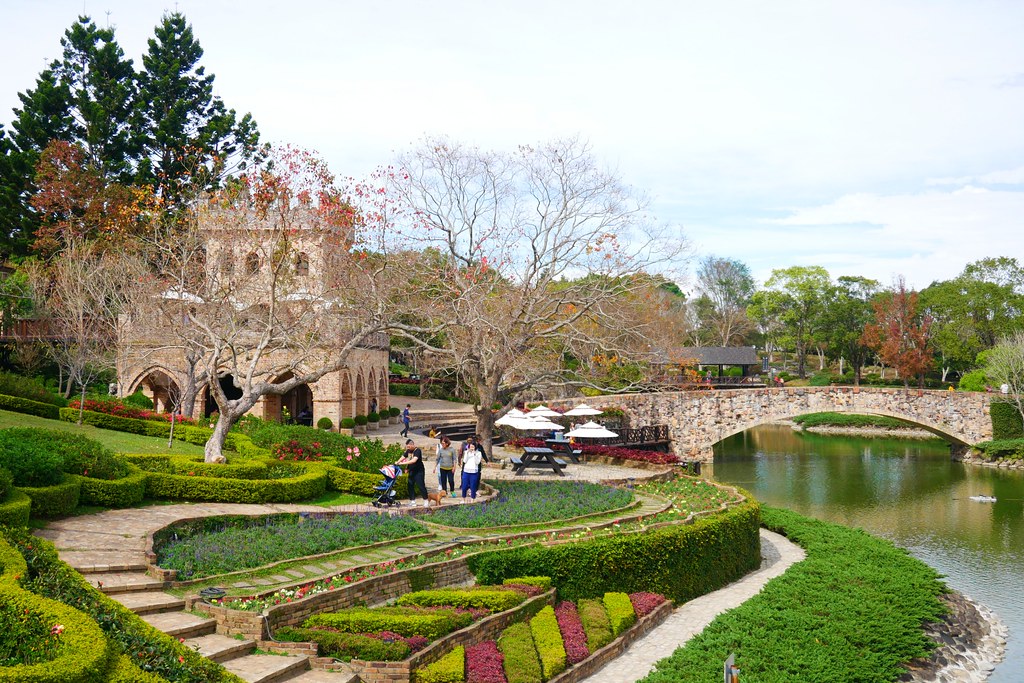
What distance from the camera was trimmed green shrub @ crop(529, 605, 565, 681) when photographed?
12477mm

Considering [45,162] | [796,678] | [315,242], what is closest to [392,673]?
[796,678]

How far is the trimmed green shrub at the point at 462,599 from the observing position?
1315 cm

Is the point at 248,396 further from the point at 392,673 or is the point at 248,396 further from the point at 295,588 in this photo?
the point at 392,673

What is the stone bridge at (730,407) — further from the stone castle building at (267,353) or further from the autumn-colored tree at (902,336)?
the autumn-colored tree at (902,336)

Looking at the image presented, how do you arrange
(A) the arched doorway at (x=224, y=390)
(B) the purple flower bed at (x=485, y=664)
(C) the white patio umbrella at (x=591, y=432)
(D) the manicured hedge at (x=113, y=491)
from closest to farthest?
1. (B) the purple flower bed at (x=485, y=664)
2. (D) the manicured hedge at (x=113, y=491)
3. (C) the white patio umbrella at (x=591, y=432)
4. (A) the arched doorway at (x=224, y=390)

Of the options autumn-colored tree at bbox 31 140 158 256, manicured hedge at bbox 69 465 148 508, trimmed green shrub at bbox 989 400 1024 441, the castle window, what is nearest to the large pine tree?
autumn-colored tree at bbox 31 140 158 256

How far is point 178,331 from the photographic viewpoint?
21.7 meters

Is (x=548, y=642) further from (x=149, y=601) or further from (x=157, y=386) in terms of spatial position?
(x=157, y=386)

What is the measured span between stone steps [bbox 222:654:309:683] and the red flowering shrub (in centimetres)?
1061

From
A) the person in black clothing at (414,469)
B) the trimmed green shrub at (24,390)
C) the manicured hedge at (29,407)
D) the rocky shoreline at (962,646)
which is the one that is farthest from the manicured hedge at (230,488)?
the rocky shoreline at (962,646)

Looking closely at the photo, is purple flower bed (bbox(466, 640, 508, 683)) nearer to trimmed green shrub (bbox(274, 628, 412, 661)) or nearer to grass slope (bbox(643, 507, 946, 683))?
trimmed green shrub (bbox(274, 628, 412, 661))

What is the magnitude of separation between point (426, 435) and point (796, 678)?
81.2 ft

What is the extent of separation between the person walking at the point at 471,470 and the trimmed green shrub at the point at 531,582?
498 centimetres

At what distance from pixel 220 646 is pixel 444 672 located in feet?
9.44
